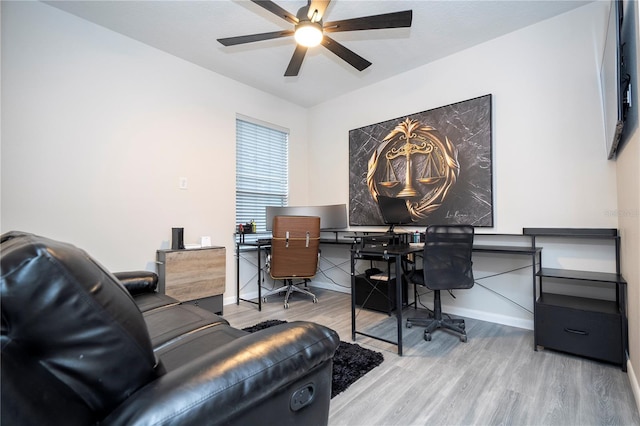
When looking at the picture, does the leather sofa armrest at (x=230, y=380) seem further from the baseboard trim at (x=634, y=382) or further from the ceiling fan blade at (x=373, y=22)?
the ceiling fan blade at (x=373, y=22)

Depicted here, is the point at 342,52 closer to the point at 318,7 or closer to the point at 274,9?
the point at 318,7

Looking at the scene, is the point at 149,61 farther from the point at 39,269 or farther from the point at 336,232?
the point at 39,269

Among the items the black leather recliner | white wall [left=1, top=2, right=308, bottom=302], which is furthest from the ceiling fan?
the black leather recliner

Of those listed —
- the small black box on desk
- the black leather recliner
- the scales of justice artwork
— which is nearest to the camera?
the black leather recliner

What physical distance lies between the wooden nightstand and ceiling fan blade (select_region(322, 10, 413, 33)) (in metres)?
2.48

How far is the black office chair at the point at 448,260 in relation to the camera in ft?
8.16

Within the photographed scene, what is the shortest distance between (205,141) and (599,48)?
3962 mm

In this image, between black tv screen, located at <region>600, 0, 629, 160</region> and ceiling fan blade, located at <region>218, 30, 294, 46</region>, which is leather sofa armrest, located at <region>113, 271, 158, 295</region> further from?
black tv screen, located at <region>600, 0, 629, 160</region>

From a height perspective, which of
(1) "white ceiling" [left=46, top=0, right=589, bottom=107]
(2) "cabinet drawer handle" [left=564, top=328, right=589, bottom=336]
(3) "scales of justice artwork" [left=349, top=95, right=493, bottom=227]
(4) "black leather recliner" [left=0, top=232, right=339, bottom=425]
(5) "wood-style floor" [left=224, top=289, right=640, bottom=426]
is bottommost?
(5) "wood-style floor" [left=224, top=289, right=640, bottom=426]

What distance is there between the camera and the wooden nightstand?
9.55 ft

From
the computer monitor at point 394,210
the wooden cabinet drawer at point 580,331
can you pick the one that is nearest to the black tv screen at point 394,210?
the computer monitor at point 394,210

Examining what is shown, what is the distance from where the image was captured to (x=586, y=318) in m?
2.10

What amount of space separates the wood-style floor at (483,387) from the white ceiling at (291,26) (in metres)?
2.91

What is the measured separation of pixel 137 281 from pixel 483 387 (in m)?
2.36
